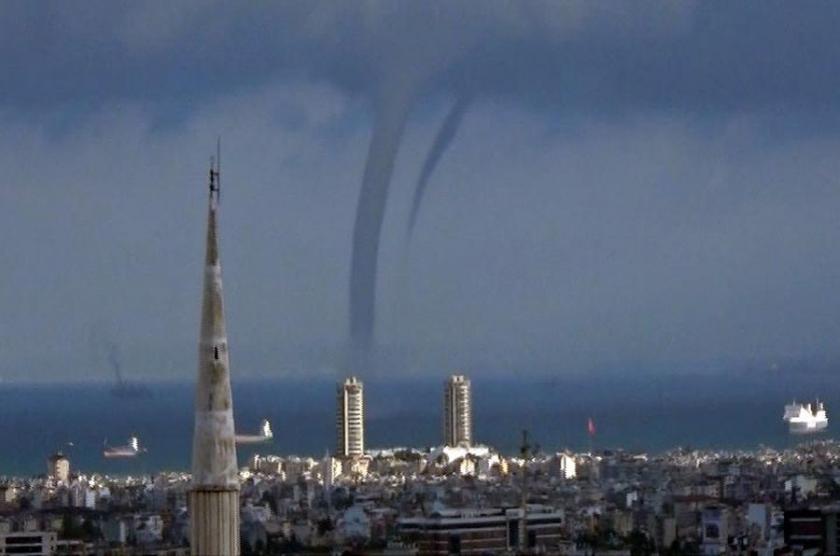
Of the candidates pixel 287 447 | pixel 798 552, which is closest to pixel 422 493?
pixel 798 552

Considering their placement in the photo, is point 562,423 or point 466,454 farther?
point 562,423

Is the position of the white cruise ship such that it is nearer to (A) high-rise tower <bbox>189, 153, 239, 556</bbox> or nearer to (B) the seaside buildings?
(B) the seaside buildings

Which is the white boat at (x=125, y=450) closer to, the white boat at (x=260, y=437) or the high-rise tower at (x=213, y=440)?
the white boat at (x=260, y=437)

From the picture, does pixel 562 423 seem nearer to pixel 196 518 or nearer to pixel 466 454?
pixel 466 454

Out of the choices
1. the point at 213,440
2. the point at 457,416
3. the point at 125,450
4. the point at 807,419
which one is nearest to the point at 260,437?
the point at 125,450

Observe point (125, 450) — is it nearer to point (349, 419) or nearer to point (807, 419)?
point (349, 419)

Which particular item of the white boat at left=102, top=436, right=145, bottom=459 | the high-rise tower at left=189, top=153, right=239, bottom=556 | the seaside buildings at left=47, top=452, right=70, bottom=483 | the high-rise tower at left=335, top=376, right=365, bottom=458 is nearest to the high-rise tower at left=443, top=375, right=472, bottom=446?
the high-rise tower at left=335, top=376, right=365, bottom=458

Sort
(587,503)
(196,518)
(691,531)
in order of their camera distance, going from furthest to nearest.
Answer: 1. (587,503)
2. (691,531)
3. (196,518)
